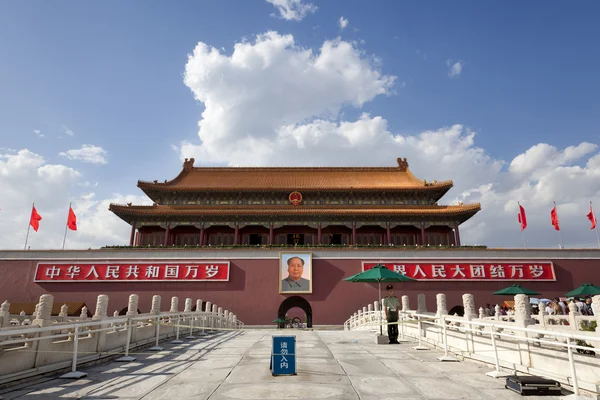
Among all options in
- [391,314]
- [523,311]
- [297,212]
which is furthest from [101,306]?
[297,212]

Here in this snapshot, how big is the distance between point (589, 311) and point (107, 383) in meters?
20.4

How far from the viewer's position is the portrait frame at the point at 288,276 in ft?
79.0

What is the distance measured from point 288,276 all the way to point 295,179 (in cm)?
1184

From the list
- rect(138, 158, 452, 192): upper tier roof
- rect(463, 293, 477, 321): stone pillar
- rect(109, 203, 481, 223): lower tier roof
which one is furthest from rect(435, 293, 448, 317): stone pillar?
rect(138, 158, 452, 192): upper tier roof

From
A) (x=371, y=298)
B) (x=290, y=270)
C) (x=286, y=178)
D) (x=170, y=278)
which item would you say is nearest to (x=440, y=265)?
(x=371, y=298)

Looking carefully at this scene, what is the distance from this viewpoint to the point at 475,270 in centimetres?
2450

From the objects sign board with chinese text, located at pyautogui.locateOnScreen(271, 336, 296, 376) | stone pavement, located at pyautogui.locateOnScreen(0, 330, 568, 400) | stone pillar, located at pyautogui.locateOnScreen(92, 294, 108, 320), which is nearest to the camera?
stone pavement, located at pyautogui.locateOnScreen(0, 330, 568, 400)

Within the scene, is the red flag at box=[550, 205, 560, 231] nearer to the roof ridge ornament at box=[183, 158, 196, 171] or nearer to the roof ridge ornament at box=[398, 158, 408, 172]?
the roof ridge ornament at box=[398, 158, 408, 172]

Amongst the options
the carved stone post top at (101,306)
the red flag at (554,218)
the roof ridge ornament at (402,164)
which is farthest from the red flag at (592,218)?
the carved stone post top at (101,306)

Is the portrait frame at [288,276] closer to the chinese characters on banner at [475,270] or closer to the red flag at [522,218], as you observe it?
the chinese characters on banner at [475,270]

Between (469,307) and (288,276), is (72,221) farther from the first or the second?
(469,307)

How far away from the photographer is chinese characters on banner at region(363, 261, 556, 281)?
2433 cm

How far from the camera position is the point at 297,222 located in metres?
28.0

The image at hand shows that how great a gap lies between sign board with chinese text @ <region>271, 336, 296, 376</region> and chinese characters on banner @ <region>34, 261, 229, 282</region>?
731 inches
